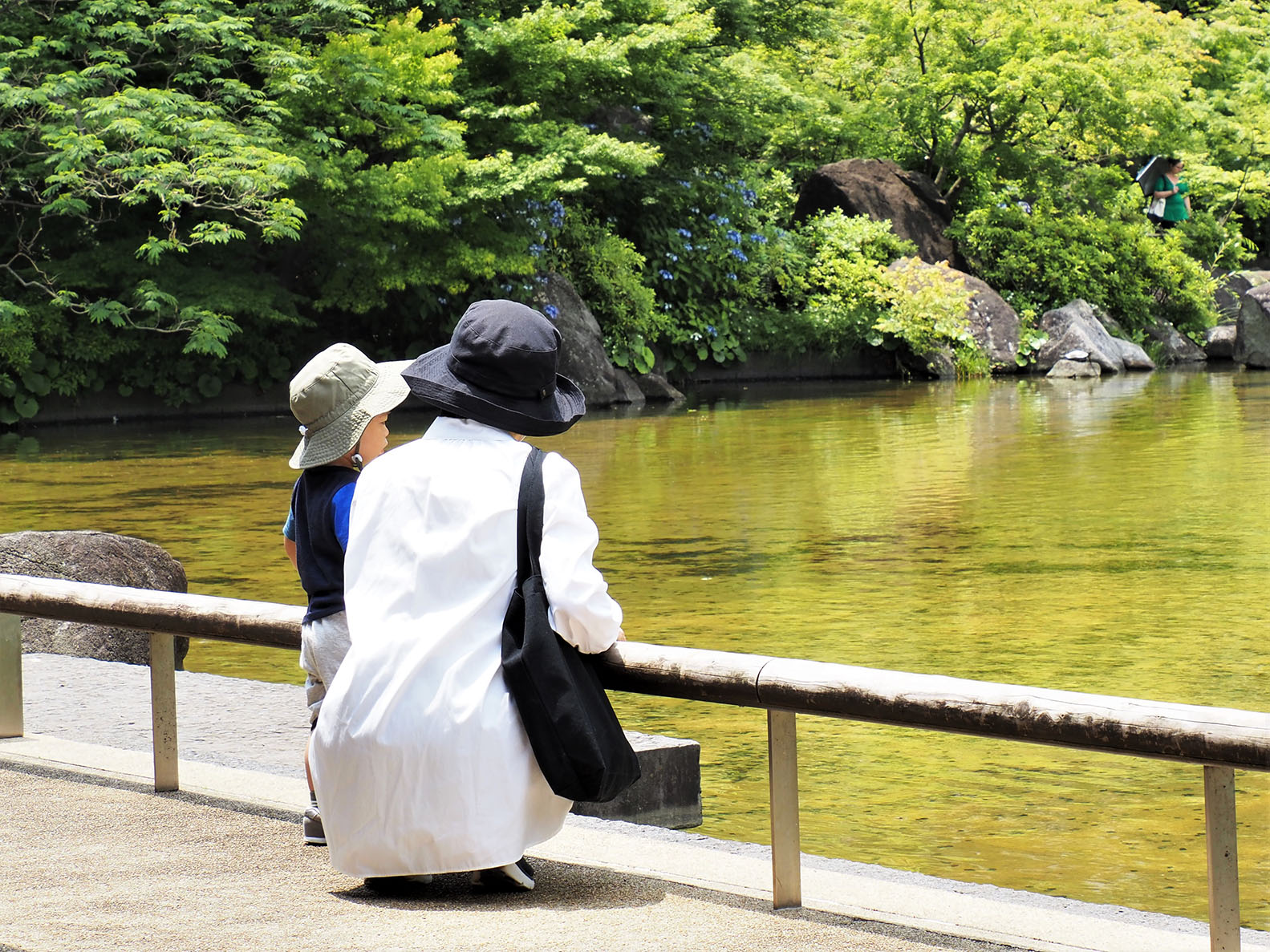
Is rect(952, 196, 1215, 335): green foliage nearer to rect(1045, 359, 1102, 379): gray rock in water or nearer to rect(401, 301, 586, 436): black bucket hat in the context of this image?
rect(1045, 359, 1102, 379): gray rock in water

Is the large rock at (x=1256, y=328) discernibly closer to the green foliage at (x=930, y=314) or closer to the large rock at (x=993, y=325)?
the large rock at (x=993, y=325)

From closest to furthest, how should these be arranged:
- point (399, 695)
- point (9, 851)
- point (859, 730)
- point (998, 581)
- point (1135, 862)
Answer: point (399, 695) < point (9, 851) < point (1135, 862) < point (859, 730) < point (998, 581)

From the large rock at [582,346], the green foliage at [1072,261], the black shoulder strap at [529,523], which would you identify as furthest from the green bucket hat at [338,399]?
the green foliage at [1072,261]

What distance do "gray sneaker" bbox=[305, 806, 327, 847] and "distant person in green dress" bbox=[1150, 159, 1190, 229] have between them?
28.4 m

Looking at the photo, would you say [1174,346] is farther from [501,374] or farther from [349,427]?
[501,374]

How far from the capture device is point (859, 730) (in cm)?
561

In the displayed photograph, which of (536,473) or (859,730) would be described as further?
(859,730)

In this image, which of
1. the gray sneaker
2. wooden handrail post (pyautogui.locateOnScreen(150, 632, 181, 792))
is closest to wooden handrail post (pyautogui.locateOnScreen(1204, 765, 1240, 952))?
the gray sneaker

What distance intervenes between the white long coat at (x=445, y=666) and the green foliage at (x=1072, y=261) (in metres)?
24.8

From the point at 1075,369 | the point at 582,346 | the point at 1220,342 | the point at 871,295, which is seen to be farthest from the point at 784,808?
the point at 1220,342

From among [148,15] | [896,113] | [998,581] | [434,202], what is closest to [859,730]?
[998,581]

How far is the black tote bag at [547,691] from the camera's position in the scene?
2.97 meters

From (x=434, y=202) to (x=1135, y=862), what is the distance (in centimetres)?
1598

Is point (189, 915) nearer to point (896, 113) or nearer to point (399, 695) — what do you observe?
point (399, 695)
